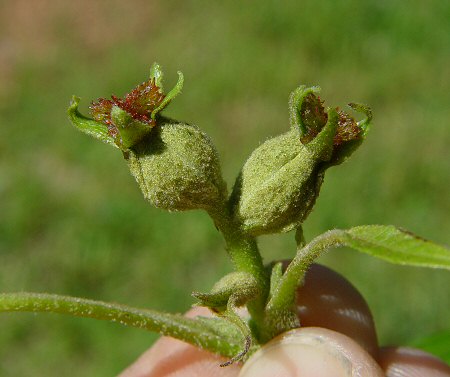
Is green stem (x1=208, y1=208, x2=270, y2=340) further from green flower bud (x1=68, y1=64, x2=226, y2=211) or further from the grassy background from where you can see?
the grassy background

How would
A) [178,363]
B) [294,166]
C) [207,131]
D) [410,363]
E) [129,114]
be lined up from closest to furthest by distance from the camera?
[129,114] < [294,166] < [410,363] < [178,363] < [207,131]

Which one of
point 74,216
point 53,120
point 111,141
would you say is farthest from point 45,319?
point 111,141

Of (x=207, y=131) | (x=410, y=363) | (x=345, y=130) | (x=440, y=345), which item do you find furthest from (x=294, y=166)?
(x=207, y=131)

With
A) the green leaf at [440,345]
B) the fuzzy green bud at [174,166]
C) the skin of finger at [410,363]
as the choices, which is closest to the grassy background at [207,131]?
the green leaf at [440,345]

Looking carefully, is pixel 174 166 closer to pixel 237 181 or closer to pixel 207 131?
pixel 237 181

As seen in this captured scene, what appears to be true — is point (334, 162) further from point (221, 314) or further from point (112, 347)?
point (112, 347)
